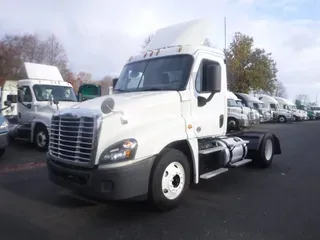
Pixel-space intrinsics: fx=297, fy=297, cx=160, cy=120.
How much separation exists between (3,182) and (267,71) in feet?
123

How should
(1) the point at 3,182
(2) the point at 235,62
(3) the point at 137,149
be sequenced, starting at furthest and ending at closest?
(2) the point at 235,62, (1) the point at 3,182, (3) the point at 137,149

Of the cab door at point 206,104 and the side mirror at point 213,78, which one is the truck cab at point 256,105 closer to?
the cab door at point 206,104

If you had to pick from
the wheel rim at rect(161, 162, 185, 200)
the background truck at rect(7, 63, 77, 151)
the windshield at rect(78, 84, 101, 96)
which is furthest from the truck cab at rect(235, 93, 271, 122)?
the wheel rim at rect(161, 162, 185, 200)

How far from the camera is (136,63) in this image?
19.8ft

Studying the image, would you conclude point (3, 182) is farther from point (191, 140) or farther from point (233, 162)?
point (233, 162)

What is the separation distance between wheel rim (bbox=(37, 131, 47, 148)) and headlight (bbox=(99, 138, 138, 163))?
23.8 feet

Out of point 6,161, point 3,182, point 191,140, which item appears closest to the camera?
point 191,140

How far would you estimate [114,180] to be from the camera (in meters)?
4.07

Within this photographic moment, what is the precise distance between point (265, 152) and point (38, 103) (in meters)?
8.22

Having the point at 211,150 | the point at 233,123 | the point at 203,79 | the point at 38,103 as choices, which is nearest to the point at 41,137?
the point at 38,103

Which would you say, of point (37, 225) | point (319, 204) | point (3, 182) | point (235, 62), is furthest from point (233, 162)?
point (235, 62)

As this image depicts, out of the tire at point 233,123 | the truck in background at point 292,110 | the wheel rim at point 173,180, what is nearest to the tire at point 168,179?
the wheel rim at point 173,180

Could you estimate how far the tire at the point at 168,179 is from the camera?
444 cm

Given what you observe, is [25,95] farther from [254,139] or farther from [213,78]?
[213,78]
